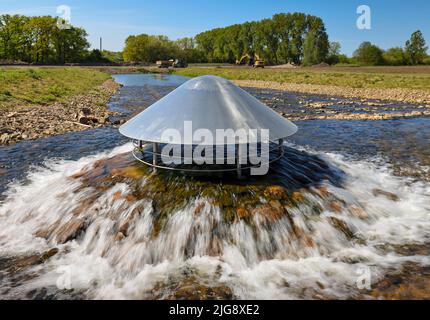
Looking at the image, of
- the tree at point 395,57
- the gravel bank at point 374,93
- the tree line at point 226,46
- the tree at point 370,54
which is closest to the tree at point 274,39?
the tree line at point 226,46

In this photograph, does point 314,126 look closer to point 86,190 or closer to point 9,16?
point 86,190

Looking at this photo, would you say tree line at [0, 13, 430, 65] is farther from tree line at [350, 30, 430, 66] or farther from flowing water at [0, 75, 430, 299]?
flowing water at [0, 75, 430, 299]

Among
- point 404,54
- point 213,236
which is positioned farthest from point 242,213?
point 404,54

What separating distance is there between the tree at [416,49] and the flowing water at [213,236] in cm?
11706

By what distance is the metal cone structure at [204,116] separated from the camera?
7.68m

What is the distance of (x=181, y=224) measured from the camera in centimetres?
688

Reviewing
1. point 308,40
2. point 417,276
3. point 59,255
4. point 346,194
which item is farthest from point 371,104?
point 308,40

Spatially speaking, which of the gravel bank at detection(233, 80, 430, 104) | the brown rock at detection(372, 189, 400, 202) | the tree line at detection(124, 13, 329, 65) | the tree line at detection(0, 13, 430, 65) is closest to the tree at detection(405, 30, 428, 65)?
the tree line at detection(0, 13, 430, 65)

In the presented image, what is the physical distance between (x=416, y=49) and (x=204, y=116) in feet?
401

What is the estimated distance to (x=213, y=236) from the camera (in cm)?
668

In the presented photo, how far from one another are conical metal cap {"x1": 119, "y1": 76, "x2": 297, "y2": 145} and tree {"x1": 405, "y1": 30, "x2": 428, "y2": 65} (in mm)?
116919

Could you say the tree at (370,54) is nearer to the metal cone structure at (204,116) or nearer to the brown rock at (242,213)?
the metal cone structure at (204,116)

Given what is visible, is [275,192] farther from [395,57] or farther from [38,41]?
[38,41]
